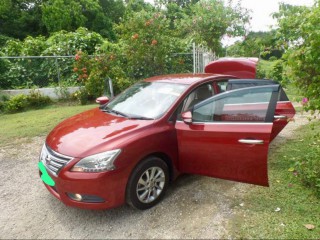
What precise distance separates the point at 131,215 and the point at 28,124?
→ 5007mm

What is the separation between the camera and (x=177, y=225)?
2938 mm

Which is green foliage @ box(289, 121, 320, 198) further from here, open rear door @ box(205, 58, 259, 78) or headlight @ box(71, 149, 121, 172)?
open rear door @ box(205, 58, 259, 78)

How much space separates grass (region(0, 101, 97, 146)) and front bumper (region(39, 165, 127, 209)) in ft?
11.6

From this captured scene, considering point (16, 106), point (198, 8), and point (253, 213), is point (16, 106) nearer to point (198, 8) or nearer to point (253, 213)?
point (253, 213)

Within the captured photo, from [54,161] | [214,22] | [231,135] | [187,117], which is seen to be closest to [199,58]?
[214,22]

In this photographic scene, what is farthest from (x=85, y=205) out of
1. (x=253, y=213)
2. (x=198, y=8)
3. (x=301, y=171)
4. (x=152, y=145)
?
(x=198, y=8)

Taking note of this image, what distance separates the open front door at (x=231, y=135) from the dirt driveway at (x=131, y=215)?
40 cm

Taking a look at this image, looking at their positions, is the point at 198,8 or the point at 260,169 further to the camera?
the point at 198,8

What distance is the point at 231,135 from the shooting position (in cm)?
304

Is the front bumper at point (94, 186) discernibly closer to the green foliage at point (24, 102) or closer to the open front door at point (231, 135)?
the open front door at point (231, 135)

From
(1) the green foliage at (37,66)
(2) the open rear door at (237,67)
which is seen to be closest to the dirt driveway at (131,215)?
(2) the open rear door at (237,67)

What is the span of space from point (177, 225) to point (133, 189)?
63 cm

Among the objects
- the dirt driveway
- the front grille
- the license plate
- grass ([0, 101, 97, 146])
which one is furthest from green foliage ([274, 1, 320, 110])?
grass ([0, 101, 97, 146])

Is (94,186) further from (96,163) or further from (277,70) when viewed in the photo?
(277,70)
